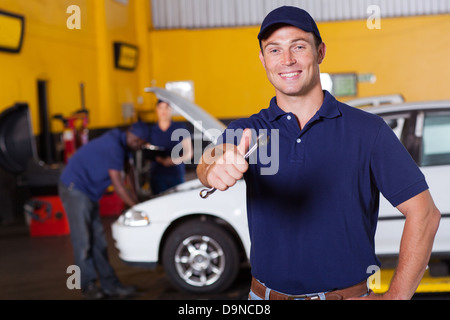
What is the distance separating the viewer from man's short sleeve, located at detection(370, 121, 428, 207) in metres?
1.51

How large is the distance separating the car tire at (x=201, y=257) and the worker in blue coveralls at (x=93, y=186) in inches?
18.6

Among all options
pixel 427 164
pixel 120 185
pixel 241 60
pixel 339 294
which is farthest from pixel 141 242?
pixel 241 60

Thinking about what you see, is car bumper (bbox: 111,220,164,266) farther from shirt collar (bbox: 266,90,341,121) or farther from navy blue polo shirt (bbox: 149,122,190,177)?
shirt collar (bbox: 266,90,341,121)

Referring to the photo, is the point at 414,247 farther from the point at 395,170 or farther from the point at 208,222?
the point at 208,222

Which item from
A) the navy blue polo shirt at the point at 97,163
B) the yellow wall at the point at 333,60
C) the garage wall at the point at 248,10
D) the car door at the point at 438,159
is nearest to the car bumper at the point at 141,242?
the navy blue polo shirt at the point at 97,163

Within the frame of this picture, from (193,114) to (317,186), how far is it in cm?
287

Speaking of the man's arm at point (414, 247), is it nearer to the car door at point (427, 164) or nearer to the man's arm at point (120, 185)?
the car door at point (427, 164)

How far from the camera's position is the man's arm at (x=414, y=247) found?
147cm

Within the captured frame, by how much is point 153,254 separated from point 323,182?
3.19 metres

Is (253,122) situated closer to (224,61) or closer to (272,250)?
(272,250)

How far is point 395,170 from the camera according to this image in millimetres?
1515

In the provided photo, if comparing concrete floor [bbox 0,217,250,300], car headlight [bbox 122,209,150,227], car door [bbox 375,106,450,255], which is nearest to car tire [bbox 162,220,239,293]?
concrete floor [bbox 0,217,250,300]

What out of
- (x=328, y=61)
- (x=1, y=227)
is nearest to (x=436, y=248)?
(x=1, y=227)

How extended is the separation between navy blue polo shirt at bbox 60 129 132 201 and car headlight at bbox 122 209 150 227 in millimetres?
327
